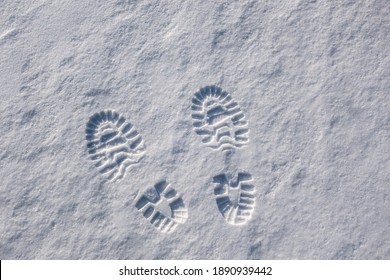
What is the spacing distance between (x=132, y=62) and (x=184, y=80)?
0.21 m

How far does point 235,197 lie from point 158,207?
0.28 meters

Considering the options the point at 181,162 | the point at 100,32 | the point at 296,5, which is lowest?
the point at 181,162

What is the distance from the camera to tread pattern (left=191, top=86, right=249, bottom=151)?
1.53 meters

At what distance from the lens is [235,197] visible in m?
1.50

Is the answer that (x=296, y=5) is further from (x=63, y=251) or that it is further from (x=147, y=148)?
(x=63, y=251)

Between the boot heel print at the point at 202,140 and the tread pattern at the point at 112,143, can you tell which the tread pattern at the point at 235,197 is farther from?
the tread pattern at the point at 112,143

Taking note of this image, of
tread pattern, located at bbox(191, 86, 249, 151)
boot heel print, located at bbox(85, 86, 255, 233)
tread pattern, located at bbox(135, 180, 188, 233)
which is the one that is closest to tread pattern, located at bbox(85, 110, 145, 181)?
boot heel print, located at bbox(85, 86, 255, 233)

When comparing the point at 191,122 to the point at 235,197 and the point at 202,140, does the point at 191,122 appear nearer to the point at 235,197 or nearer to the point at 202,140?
the point at 202,140

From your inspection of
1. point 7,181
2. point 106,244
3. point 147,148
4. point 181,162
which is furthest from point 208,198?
point 7,181

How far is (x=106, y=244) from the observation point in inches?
57.8

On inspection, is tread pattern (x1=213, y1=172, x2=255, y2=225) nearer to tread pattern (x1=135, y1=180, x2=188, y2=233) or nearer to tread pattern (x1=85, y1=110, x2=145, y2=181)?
tread pattern (x1=135, y1=180, x2=188, y2=233)

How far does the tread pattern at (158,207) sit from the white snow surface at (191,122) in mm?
20

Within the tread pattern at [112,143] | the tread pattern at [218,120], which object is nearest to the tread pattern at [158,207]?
the tread pattern at [112,143]

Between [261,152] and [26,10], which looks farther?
[26,10]
